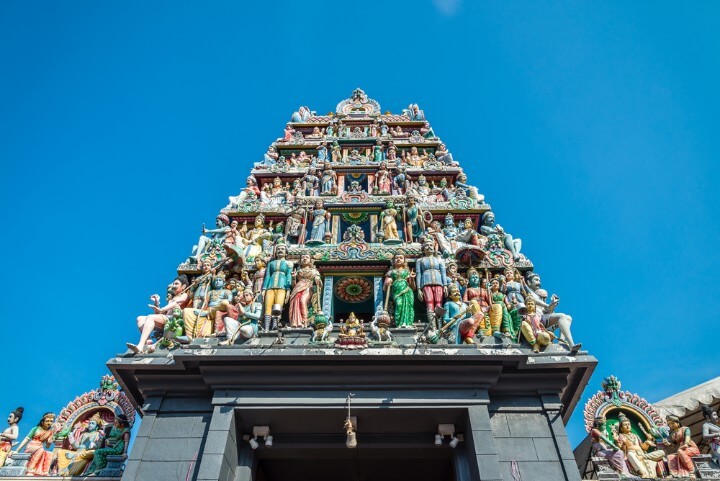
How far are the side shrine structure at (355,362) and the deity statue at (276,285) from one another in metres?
0.05

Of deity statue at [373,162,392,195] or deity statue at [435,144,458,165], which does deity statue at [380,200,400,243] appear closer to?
deity statue at [373,162,392,195]

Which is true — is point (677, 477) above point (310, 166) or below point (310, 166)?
below

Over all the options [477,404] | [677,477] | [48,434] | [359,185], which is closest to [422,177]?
[359,185]

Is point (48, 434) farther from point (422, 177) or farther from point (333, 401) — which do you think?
point (422, 177)

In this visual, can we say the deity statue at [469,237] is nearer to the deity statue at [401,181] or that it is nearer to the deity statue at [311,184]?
the deity statue at [401,181]

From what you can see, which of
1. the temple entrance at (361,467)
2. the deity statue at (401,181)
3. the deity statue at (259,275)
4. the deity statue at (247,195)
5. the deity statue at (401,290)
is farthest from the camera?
the deity statue at (401,181)

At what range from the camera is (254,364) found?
10.9 metres

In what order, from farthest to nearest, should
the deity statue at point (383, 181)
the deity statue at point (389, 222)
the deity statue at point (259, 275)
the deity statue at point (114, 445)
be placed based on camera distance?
the deity statue at point (383, 181)
the deity statue at point (389, 222)
the deity statue at point (259, 275)
the deity statue at point (114, 445)

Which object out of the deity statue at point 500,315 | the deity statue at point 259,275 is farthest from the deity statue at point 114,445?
the deity statue at point 500,315

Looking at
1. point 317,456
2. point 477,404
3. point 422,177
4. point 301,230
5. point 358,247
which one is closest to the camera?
point 477,404

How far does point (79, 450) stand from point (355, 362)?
20.9 ft

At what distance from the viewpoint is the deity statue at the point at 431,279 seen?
44.8 feet

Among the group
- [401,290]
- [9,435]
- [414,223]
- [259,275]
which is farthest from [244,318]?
[414,223]

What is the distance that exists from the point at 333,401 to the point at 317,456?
179 centimetres
